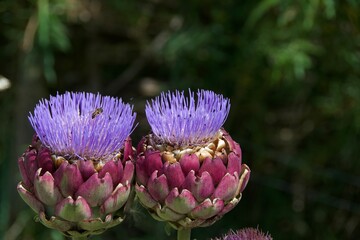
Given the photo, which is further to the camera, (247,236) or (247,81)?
(247,81)

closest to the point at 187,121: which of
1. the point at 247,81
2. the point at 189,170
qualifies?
the point at 189,170

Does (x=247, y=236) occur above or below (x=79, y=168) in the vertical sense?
below

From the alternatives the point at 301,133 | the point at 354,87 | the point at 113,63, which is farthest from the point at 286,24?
the point at 113,63

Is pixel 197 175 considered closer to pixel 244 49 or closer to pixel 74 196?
pixel 74 196

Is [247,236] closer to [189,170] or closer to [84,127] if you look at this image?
[189,170]

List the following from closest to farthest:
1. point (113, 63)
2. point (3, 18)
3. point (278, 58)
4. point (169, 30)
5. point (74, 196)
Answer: point (74, 196) → point (278, 58) → point (3, 18) → point (169, 30) → point (113, 63)

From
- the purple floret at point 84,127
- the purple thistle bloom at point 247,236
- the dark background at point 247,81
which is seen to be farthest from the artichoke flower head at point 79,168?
the dark background at point 247,81

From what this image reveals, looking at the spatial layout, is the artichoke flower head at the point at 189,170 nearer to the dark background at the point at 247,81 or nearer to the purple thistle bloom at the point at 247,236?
the purple thistle bloom at the point at 247,236
